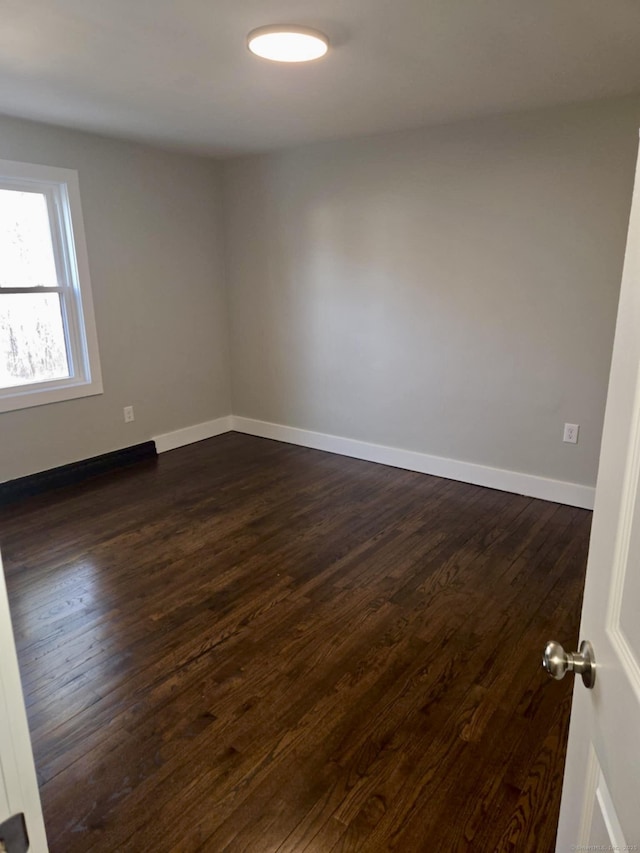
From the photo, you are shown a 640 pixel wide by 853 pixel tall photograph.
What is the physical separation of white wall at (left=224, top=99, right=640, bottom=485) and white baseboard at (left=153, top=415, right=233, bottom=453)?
1.90 feet

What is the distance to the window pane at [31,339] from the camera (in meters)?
3.52

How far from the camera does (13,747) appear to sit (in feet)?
1.86

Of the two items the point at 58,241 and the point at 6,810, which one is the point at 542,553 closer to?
the point at 6,810

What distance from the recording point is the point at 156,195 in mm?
4125

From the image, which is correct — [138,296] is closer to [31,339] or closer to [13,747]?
[31,339]

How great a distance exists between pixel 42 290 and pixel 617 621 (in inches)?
150

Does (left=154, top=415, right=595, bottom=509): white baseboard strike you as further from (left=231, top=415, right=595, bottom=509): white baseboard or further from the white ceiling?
the white ceiling

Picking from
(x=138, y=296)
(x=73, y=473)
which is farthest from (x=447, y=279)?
(x=73, y=473)

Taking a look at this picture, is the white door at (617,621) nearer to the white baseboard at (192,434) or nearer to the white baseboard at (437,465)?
the white baseboard at (437,465)

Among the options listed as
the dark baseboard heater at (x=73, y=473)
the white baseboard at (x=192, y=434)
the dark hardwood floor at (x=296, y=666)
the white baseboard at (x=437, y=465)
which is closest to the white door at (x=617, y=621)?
the dark hardwood floor at (x=296, y=666)

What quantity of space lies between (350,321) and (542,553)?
2.12 meters

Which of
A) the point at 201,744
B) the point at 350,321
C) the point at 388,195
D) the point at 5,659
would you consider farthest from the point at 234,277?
the point at 5,659

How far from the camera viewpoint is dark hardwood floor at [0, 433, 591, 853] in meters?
1.49

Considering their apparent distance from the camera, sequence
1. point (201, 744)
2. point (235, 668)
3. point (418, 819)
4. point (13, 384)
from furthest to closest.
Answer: point (13, 384), point (235, 668), point (201, 744), point (418, 819)
